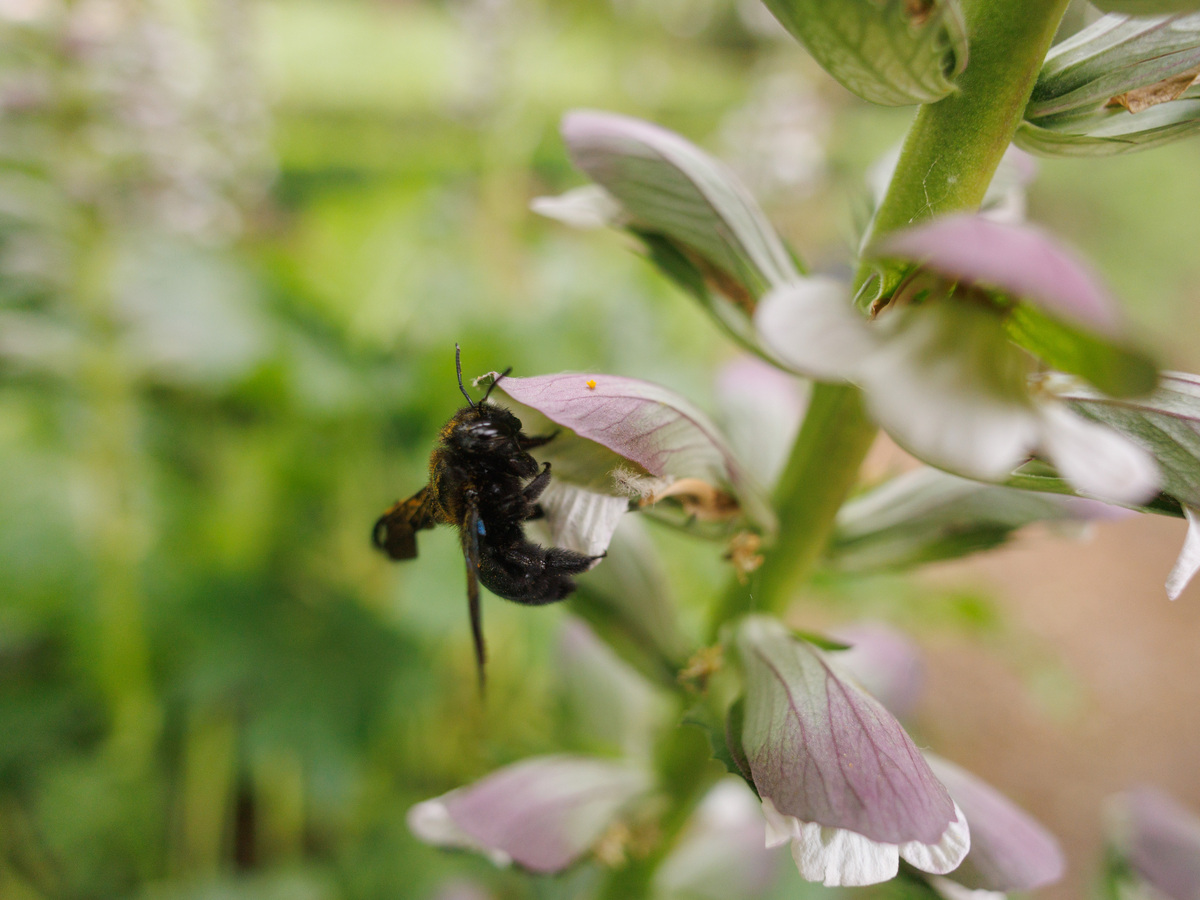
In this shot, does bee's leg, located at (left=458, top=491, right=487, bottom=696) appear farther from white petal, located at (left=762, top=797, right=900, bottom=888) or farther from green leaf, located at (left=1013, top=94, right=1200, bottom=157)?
green leaf, located at (left=1013, top=94, right=1200, bottom=157)

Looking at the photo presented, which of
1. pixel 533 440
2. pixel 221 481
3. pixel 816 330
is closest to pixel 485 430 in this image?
pixel 533 440

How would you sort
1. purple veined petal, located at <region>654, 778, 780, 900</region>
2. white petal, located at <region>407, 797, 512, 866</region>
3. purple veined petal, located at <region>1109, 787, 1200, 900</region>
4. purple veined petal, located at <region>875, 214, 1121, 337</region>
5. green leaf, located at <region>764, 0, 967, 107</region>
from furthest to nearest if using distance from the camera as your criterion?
purple veined petal, located at <region>654, 778, 780, 900</region>, purple veined petal, located at <region>1109, 787, 1200, 900</region>, white petal, located at <region>407, 797, 512, 866</region>, green leaf, located at <region>764, 0, 967, 107</region>, purple veined petal, located at <region>875, 214, 1121, 337</region>

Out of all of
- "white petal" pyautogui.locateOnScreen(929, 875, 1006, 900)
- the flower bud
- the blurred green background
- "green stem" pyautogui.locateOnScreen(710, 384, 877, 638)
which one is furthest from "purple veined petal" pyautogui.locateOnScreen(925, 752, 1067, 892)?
the blurred green background

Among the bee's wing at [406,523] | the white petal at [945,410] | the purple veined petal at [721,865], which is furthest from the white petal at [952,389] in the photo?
the purple veined petal at [721,865]

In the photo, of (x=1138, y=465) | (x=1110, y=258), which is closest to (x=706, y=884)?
(x=1138, y=465)

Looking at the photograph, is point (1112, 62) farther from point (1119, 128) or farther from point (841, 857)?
point (841, 857)

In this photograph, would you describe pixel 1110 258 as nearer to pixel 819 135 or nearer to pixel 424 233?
pixel 819 135

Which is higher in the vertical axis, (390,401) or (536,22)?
(536,22)
